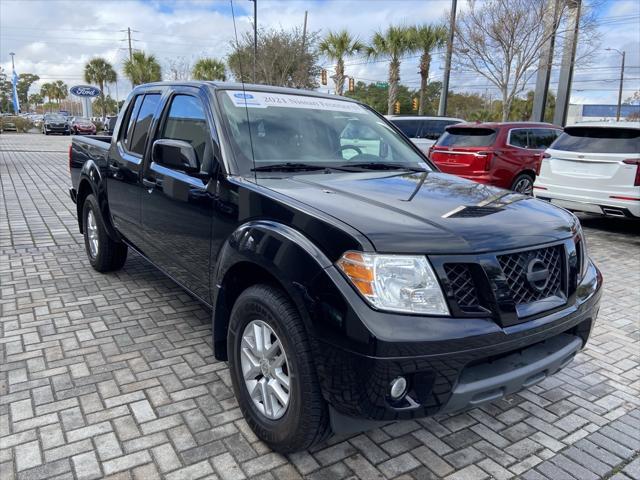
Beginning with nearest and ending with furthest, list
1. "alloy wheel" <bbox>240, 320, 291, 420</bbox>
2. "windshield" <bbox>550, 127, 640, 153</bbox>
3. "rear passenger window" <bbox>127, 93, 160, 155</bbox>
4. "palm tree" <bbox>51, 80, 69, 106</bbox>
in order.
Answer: "alloy wheel" <bbox>240, 320, 291, 420</bbox> → "rear passenger window" <bbox>127, 93, 160, 155</bbox> → "windshield" <bbox>550, 127, 640, 153</bbox> → "palm tree" <bbox>51, 80, 69, 106</bbox>

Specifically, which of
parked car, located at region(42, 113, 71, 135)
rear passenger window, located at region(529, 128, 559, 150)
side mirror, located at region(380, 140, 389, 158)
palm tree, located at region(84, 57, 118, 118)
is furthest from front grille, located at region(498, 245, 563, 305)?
palm tree, located at region(84, 57, 118, 118)

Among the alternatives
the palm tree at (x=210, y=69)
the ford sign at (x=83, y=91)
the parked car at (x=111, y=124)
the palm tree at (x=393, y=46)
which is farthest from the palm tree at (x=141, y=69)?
the parked car at (x=111, y=124)

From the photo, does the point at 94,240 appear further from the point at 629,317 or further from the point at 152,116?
the point at 629,317

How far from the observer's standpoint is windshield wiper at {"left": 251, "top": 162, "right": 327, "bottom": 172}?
290 centimetres

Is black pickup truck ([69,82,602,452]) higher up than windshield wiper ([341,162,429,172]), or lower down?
lower down

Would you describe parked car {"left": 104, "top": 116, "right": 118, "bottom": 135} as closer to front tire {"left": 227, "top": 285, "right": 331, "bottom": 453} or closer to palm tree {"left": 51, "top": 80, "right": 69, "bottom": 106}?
front tire {"left": 227, "top": 285, "right": 331, "bottom": 453}

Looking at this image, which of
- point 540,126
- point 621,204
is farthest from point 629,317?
point 540,126

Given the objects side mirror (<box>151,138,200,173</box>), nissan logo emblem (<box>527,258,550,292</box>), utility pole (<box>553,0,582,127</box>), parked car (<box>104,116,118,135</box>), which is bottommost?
nissan logo emblem (<box>527,258,550,292</box>)

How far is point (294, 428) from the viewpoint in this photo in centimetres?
224

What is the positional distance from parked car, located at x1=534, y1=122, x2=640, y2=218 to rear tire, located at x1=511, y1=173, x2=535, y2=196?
51.6 inches

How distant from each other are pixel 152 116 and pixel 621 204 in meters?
6.10

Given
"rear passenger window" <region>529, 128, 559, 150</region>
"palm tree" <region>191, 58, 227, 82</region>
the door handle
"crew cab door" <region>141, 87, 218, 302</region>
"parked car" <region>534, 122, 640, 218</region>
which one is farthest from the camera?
"palm tree" <region>191, 58, 227, 82</region>

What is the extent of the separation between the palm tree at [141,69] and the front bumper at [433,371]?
147 feet

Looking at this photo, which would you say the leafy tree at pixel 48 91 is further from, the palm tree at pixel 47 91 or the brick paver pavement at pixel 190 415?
the brick paver pavement at pixel 190 415
